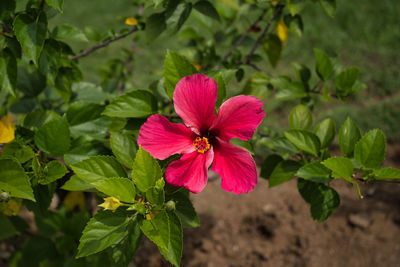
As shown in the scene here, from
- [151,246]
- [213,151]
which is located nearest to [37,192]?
[213,151]

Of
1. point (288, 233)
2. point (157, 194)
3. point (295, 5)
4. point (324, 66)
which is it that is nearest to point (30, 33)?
point (157, 194)

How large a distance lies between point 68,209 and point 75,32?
121cm

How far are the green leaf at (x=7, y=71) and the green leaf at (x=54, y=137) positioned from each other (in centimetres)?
19

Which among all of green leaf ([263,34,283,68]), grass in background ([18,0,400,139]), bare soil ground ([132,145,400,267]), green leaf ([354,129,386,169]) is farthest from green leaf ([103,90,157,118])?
grass in background ([18,0,400,139])

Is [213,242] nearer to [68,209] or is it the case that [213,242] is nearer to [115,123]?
[68,209]

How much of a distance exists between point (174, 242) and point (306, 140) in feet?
1.99

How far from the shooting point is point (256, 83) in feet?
5.48

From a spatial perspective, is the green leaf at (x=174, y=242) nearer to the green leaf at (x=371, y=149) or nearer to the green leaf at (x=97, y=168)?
the green leaf at (x=97, y=168)

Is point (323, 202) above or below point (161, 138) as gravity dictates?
below

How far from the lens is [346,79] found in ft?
4.72

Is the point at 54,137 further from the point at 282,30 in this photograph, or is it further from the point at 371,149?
the point at 282,30

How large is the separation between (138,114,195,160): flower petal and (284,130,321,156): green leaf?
417 mm

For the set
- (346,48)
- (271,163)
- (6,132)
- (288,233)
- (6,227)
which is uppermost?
(6,132)

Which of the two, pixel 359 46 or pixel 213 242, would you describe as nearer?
pixel 213 242
